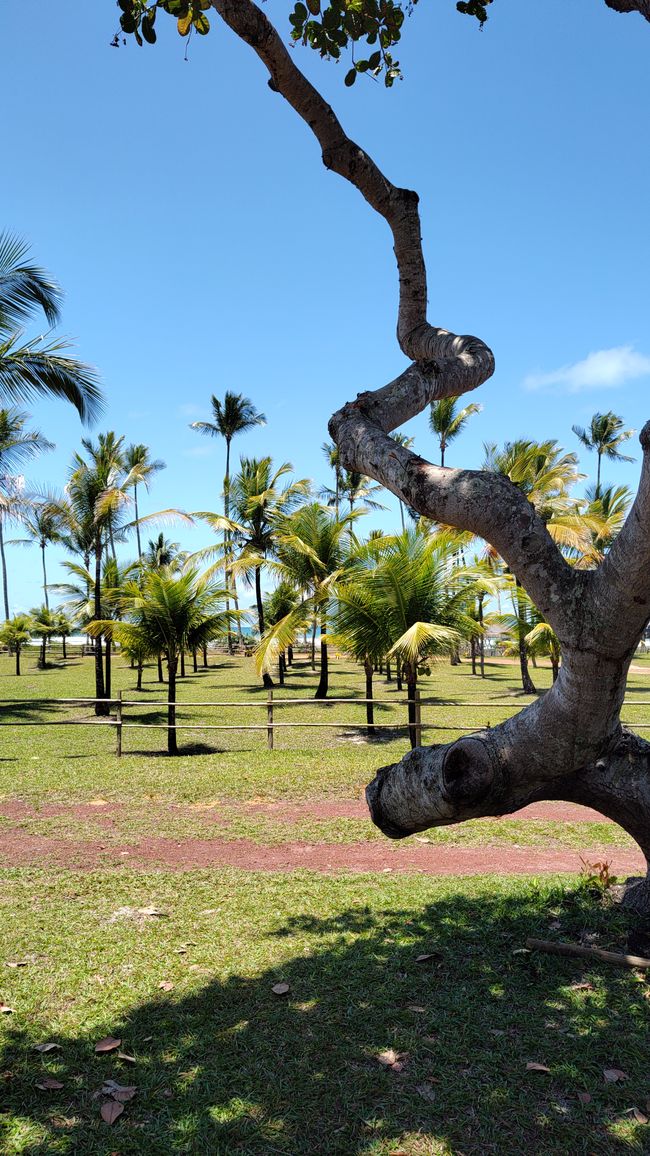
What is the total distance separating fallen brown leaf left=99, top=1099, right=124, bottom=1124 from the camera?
323 centimetres

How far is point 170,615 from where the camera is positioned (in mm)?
14922

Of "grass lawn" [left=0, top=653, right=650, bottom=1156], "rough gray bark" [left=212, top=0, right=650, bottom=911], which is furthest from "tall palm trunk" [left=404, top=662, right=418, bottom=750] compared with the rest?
"rough gray bark" [left=212, top=0, right=650, bottom=911]

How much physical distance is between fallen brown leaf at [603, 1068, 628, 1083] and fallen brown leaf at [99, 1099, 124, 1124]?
232 centimetres

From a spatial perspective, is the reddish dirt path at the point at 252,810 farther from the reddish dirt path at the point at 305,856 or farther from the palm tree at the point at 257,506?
the palm tree at the point at 257,506

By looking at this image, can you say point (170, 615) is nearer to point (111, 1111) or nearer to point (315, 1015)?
point (315, 1015)

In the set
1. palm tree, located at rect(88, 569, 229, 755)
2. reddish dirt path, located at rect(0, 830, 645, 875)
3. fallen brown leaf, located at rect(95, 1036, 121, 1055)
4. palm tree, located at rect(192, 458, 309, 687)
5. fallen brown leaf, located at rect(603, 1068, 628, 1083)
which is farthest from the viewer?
palm tree, located at rect(192, 458, 309, 687)

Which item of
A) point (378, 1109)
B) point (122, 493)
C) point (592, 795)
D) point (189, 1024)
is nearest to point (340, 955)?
point (189, 1024)

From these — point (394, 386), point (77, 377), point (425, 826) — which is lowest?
point (425, 826)

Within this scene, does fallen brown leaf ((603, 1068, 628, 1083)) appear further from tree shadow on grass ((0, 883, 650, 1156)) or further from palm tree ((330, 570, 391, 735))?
palm tree ((330, 570, 391, 735))

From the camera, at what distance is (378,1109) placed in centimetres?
324

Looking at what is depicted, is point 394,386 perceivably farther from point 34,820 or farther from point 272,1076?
point 34,820

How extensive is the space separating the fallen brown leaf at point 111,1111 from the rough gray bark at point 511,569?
179 cm

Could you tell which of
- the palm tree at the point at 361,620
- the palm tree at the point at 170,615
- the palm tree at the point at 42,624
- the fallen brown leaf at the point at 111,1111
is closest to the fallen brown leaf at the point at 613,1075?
the fallen brown leaf at the point at 111,1111

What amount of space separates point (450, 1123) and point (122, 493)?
61.3 feet
